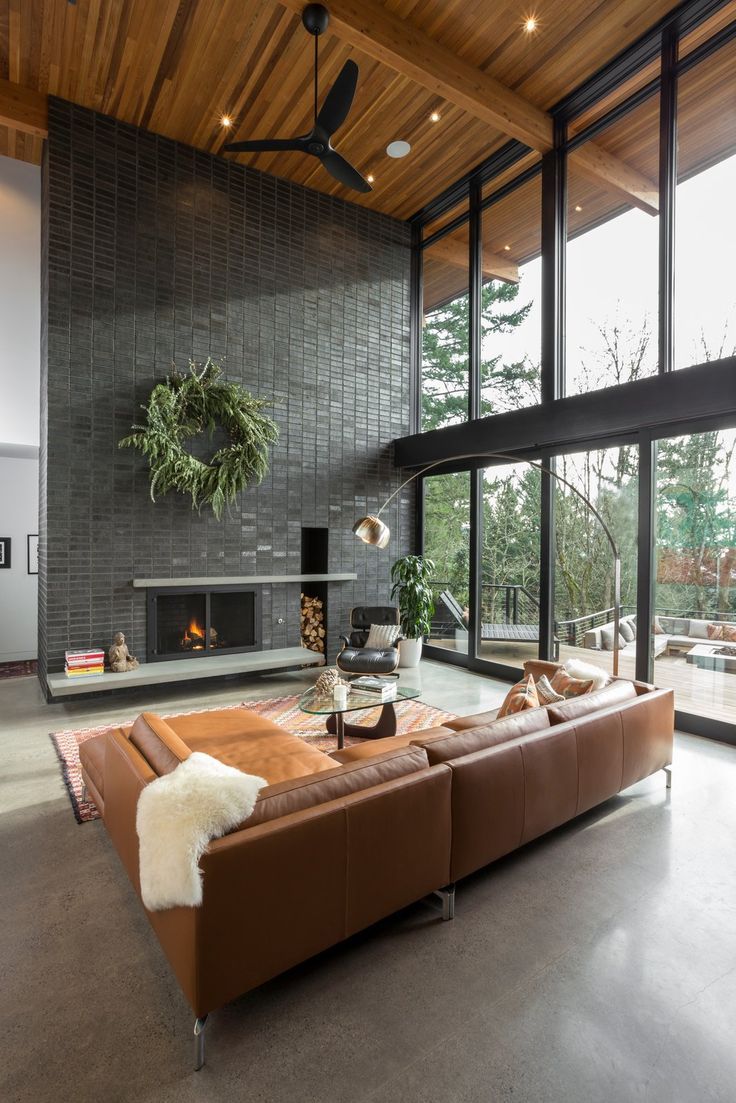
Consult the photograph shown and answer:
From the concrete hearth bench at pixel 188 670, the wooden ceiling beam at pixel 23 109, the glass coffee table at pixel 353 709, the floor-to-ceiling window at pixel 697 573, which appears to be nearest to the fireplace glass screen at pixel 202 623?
the concrete hearth bench at pixel 188 670

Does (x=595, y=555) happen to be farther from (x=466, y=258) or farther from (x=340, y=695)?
(x=466, y=258)

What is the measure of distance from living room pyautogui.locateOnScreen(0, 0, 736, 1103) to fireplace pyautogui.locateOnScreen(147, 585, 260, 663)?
4 cm

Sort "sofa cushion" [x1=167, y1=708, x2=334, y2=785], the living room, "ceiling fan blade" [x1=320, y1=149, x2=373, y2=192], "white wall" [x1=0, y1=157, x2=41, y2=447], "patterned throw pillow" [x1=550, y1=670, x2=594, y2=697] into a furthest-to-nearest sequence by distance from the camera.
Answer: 1. "white wall" [x1=0, y1=157, x2=41, y2=447]
2. "ceiling fan blade" [x1=320, y1=149, x2=373, y2=192]
3. "patterned throw pillow" [x1=550, y1=670, x2=594, y2=697]
4. "sofa cushion" [x1=167, y1=708, x2=334, y2=785]
5. the living room

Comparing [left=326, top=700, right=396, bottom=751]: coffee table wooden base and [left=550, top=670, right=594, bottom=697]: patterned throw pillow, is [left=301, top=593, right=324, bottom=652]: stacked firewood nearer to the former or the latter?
[left=326, top=700, right=396, bottom=751]: coffee table wooden base

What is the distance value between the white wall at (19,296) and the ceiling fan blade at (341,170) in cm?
348

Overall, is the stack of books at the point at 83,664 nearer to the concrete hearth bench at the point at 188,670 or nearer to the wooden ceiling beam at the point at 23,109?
the concrete hearth bench at the point at 188,670

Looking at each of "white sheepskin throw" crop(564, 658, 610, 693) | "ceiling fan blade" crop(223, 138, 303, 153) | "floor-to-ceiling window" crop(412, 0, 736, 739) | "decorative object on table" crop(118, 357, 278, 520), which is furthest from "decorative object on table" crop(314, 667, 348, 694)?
"ceiling fan blade" crop(223, 138, 303, 153)

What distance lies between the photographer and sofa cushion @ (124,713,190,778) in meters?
1.97

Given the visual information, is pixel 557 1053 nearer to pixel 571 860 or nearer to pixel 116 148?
pixel 571 860

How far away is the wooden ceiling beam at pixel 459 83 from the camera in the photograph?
13.2 feet

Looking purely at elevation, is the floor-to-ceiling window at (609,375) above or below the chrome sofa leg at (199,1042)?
above

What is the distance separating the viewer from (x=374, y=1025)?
5.56 ft

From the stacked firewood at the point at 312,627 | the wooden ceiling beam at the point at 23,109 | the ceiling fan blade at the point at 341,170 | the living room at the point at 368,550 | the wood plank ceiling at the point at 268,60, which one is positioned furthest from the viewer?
the stacked firewood at the point at 312,627

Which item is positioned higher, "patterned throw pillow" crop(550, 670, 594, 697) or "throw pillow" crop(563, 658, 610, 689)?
"throw pillow" crop(563, 658, 610, 689)
